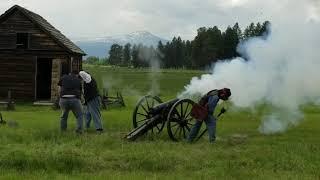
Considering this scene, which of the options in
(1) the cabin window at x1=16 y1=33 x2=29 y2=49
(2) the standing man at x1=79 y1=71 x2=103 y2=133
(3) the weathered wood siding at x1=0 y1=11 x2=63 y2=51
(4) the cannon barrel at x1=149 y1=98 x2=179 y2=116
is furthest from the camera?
(1) the cabin window at x1=16 y1=33 x2=29 y2=49

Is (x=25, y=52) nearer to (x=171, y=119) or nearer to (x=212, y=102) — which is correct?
(x=171, y=119)

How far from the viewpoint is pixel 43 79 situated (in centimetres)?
3728

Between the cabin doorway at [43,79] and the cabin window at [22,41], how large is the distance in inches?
71.8

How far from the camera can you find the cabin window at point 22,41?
3441 cm

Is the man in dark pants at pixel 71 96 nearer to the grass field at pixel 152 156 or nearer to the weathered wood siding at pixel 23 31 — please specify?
the grass field at pixel 152 156

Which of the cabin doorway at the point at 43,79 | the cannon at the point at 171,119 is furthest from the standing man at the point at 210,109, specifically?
the cabin doorway at the point at 43,79

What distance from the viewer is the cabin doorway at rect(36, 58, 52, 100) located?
36.5 m

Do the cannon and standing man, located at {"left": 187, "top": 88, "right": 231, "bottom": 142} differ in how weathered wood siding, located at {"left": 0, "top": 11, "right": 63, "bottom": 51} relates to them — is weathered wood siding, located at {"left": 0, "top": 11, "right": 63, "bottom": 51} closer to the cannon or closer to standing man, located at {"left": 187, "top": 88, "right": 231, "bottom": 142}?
the cannon

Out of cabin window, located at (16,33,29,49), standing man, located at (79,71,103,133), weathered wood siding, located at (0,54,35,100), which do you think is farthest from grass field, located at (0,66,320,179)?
cabin window, located at (16,33,29,49)

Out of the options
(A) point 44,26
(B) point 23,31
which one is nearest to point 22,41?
(B) point 23,31

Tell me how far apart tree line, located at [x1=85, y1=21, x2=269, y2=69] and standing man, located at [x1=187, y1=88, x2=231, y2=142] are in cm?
1646

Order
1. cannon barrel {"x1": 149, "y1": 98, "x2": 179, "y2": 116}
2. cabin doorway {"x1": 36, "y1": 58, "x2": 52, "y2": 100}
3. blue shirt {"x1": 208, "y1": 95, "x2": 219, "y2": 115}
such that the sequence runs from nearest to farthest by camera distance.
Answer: blue shirt {"x1": 208, "y1": 95, "x2": 219, "y2": 115} → cannon barrel {"x1": 149, "y1": 98, "x2": 179, "y2": 116} → cabin doorway {"x1": 36, "y1": 58, "x2": 52, "y2": 100}

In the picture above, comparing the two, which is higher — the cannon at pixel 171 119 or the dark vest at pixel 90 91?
the dark vest at pixel 90 91

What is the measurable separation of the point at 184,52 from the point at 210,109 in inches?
2863
